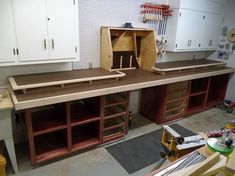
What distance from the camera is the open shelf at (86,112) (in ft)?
8.02

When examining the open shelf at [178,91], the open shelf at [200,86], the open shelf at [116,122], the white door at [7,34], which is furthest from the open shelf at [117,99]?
the open shelf at [200,86]

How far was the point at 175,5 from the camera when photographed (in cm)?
342

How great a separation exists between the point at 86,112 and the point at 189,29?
8.23 ft

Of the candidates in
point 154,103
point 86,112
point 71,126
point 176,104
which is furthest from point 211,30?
point 71,126

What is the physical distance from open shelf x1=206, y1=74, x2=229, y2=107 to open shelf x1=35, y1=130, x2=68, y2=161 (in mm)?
3304

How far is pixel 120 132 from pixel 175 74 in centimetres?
136

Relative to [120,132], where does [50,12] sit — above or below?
above

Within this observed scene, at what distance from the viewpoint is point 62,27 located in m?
2.26

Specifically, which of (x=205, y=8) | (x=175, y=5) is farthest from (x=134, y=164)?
(x=205, y=8)

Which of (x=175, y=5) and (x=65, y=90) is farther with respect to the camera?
(x=175, y=5)

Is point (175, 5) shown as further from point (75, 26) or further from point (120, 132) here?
point (120, 132)

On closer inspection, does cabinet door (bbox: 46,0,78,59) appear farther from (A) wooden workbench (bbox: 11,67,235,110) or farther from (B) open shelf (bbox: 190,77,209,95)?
(B) open shelf (bbox: 190,77,209,95)

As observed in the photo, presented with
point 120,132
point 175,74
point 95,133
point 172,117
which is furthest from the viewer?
point 172,117

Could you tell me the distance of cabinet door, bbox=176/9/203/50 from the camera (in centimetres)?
348
